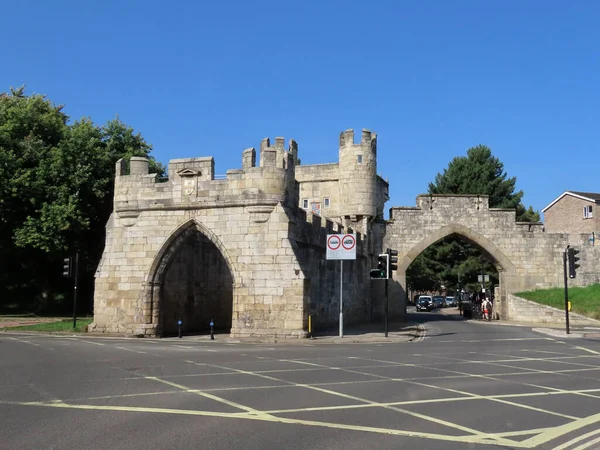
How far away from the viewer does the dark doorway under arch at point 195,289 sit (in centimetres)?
2302

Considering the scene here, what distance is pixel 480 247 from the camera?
3309 centimetres

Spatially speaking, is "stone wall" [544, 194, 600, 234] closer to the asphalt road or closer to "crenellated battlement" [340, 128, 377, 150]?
"crenellated battlement" [340, 128, 377, 150]

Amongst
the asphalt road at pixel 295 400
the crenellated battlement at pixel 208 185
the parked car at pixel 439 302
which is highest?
the crenellated battlement at pixel 208 185

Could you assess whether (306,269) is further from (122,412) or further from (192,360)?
(122,412)

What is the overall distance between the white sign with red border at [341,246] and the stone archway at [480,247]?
12324mm

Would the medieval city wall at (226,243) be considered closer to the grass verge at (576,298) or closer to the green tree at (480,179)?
the grass verge at (576,298)

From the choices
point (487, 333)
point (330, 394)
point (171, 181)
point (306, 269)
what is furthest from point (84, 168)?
point (330, 394)

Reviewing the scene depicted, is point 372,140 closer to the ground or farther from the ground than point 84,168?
farther from the ground

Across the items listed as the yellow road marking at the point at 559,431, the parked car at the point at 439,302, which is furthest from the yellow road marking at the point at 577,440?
the parked car at the point at 439,302

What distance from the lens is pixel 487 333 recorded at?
23531 mm

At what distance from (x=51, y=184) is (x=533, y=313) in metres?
26.5

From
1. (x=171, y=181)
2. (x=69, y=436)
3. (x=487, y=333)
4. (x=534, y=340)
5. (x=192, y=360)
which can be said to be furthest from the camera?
A: (x=487, y=333)

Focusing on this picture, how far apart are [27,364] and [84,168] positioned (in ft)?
61.5

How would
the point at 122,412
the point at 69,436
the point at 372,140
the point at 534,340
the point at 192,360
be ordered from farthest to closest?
the point at 372,140 → the point at 534,340 → the point at 192,360 → the point at 122,412 → the point at 69,436
